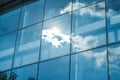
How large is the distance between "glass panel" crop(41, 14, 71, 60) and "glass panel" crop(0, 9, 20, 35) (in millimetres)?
2779

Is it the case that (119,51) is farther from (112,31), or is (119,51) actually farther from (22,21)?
(22,21)

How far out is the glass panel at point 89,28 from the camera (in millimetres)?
17594

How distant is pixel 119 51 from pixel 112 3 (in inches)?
115

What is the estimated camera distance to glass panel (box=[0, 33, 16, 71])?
2141 centimetres

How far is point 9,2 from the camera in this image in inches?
923

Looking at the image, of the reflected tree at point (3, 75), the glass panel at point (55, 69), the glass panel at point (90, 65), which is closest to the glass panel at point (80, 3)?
the glass panel at point (90, 65)

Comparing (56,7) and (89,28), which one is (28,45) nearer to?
(56,7)

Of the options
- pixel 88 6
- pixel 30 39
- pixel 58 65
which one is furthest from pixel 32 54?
pixel 88 6

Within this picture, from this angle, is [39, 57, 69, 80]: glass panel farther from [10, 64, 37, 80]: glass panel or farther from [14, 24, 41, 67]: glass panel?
[14, 24, 41, 67]: glass panel

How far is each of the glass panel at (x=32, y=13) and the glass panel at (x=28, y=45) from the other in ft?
1.54

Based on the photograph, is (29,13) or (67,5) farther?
(29,13)

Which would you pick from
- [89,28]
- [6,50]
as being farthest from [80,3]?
[6,50]

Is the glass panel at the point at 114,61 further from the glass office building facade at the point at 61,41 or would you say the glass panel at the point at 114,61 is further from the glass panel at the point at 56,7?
the glass panel at the point at 56,7

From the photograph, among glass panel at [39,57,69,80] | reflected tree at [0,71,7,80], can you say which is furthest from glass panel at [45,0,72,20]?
reflected tree at [0,71,7,80]
